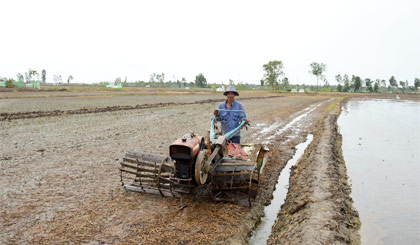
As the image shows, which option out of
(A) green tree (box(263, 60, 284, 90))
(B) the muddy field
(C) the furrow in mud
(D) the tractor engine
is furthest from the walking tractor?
(A) green tree (box(263, 60, 284, 90))

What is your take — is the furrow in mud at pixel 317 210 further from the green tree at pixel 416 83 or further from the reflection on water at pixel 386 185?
the green tree at pixel 416 83

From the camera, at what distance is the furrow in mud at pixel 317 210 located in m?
3.88

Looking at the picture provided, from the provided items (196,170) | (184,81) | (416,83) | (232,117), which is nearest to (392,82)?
(416,83)

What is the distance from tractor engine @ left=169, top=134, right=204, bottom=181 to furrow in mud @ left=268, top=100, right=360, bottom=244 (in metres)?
1.54

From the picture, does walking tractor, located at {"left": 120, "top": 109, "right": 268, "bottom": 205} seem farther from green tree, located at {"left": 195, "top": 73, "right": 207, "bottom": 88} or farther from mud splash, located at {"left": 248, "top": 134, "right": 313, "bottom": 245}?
green tree, located at {"left": 195, "top": 73, "right": 207, "bottom": 88}

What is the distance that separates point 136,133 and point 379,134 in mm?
10719

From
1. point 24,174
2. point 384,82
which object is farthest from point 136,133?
point 384,82

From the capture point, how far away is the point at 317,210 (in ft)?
15.1

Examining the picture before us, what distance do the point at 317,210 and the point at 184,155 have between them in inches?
89.0

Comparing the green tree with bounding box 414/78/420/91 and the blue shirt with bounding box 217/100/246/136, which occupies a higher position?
the green tree with bounding box 414/78/420/91

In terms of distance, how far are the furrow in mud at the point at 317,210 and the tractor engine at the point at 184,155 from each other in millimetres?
1543

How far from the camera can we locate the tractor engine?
4354mm

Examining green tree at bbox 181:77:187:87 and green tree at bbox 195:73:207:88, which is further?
green tree at bbox 181:77:187:87

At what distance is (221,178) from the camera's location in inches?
192
